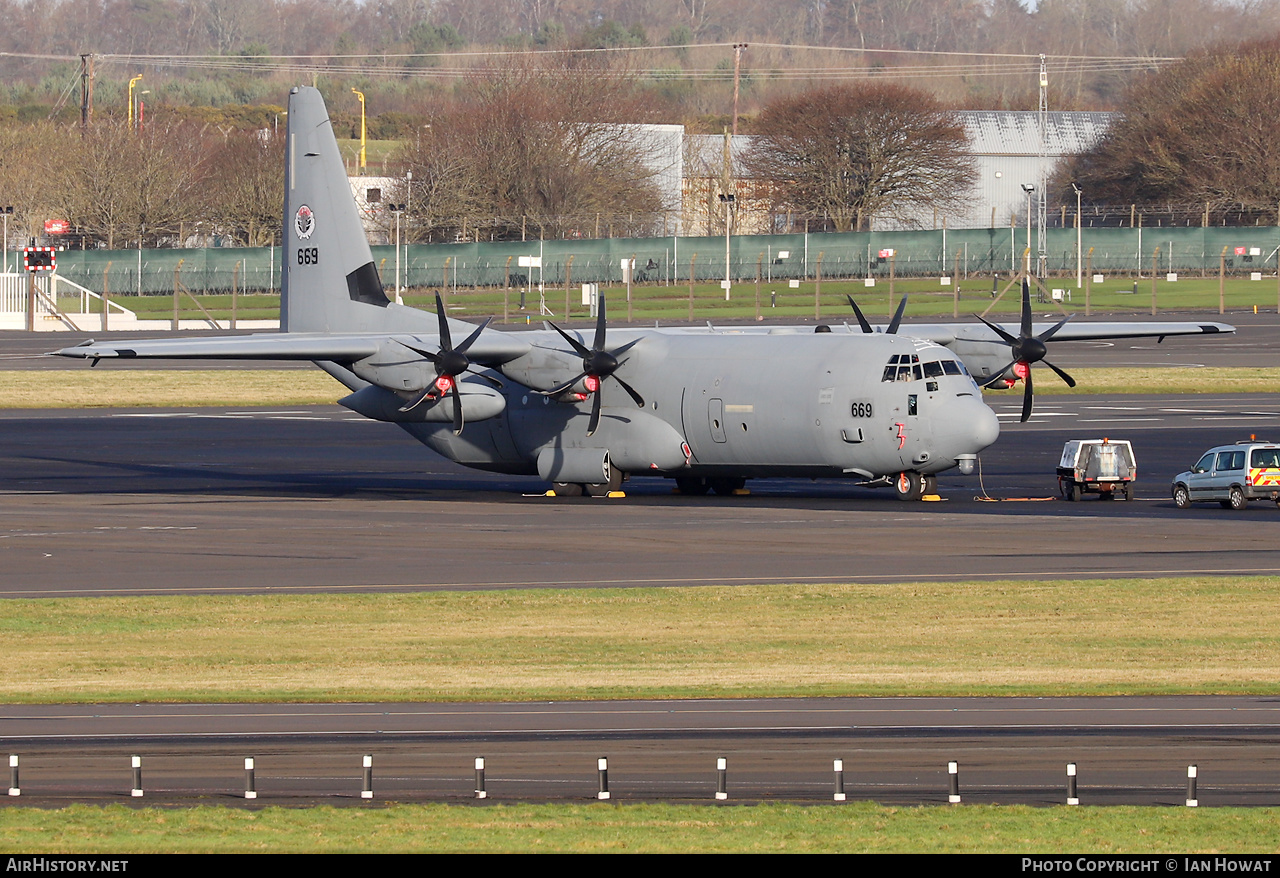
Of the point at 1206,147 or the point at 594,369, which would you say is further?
the point at 1206,147

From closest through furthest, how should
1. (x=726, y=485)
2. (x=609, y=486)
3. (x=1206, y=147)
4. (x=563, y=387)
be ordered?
(x=563, y=387)
(x=609, y=486)
(x=726, y=485)
(x=1206, y=147)

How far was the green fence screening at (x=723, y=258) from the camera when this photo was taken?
105 meters

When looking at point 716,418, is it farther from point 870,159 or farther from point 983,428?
point 870,159

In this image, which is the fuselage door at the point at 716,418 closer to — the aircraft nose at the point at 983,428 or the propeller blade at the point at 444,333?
the aircraft nose at the point at 983,428

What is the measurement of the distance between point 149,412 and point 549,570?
4260cm

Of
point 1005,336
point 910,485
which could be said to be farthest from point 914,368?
point 1005,336

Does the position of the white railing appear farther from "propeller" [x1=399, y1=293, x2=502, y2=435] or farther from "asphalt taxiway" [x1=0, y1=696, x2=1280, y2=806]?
"asphalt taxiway" [x1=0, y1=696, x2=1280, y2=806]

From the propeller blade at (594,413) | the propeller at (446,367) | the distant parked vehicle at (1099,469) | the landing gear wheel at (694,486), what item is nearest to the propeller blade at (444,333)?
the propeller at (446,367)

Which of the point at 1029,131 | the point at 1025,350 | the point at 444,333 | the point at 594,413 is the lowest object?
the point at 594,413

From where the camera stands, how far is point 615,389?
41.1 meters

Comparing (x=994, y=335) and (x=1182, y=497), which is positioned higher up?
(x=994, y=335)

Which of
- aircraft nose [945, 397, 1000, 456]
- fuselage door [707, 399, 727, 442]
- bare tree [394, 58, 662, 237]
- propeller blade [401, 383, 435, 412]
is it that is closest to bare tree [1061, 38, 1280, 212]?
bare tree [394, 58, 662, 237]

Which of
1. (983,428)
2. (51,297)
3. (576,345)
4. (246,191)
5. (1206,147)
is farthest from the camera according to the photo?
(246,191)

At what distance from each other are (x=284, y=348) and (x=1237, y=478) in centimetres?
2103
